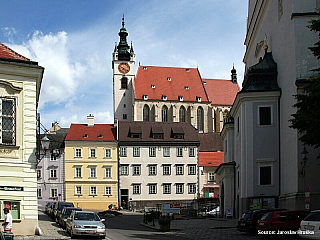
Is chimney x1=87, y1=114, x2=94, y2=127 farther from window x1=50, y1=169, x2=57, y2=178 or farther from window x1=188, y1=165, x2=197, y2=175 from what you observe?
Answer: window x1=188, y1=165, x2=197, y2=175

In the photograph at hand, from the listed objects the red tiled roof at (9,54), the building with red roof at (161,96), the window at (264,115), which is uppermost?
the building with red roof at (161,96)

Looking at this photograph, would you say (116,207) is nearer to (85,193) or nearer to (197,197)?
(85,193)

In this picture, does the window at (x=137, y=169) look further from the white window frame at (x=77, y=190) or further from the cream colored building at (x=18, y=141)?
the cream colored building at (x=18, y=141)

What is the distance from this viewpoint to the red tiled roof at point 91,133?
7522cm

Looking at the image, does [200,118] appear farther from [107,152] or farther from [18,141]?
[18,141]

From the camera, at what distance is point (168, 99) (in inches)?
4670

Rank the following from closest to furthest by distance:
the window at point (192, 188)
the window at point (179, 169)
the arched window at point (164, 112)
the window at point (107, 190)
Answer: the window at point (107, 190), the window at point (192, 188), the window at point (179, 169), the arched window at point (164, 112)

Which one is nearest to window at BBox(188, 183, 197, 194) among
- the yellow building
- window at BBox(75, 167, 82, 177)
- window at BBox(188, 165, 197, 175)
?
window at BBox(188, 165, 197, 175)

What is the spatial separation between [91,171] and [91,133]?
5.48m

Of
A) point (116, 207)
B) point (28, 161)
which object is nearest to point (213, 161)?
point (116, 207)

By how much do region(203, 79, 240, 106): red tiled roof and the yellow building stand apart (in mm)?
53399

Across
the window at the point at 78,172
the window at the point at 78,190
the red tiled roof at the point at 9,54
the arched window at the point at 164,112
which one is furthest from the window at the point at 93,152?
the red tiled roof at the point at 9,54

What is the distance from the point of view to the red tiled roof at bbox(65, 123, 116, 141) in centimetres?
7522

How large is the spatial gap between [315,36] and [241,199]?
12.4 metres
